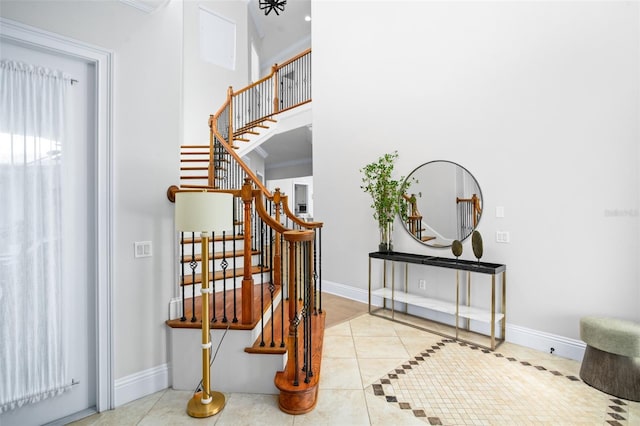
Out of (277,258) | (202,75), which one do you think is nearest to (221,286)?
(277,258)

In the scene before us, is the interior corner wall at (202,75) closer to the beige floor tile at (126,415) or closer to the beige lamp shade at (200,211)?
the beige lamp shade at (200,211)

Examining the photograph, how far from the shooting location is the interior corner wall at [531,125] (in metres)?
2.53

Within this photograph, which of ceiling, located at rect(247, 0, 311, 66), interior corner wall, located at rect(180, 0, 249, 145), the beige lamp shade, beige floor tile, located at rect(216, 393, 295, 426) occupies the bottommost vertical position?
beige floor tile, located at rect(216, 393, 295, 426)

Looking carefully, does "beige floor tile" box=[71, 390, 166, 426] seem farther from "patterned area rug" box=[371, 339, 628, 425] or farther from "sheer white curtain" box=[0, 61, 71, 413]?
"patterned area rug" box=[371, 339, 628, 425]

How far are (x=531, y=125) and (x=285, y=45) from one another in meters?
8.44

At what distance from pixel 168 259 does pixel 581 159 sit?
3522mm

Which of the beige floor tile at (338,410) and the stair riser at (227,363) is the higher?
the stair riser at (227,363)

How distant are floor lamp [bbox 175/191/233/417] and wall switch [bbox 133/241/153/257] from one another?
49 cm

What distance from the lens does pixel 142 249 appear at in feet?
7.36

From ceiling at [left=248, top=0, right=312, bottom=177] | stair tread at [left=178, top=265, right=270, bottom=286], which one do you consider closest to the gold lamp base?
stair tread at [left=178, top=265, right=270, bottom=286]

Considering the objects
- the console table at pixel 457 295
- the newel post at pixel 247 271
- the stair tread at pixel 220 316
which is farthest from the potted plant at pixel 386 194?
the newel post at pixel 247 271

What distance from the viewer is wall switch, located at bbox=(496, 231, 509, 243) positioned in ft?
10.2

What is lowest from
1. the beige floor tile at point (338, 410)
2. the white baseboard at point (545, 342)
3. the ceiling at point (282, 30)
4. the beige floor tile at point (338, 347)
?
the beige floor tile at point (338, 347)

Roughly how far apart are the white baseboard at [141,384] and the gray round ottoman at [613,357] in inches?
126
